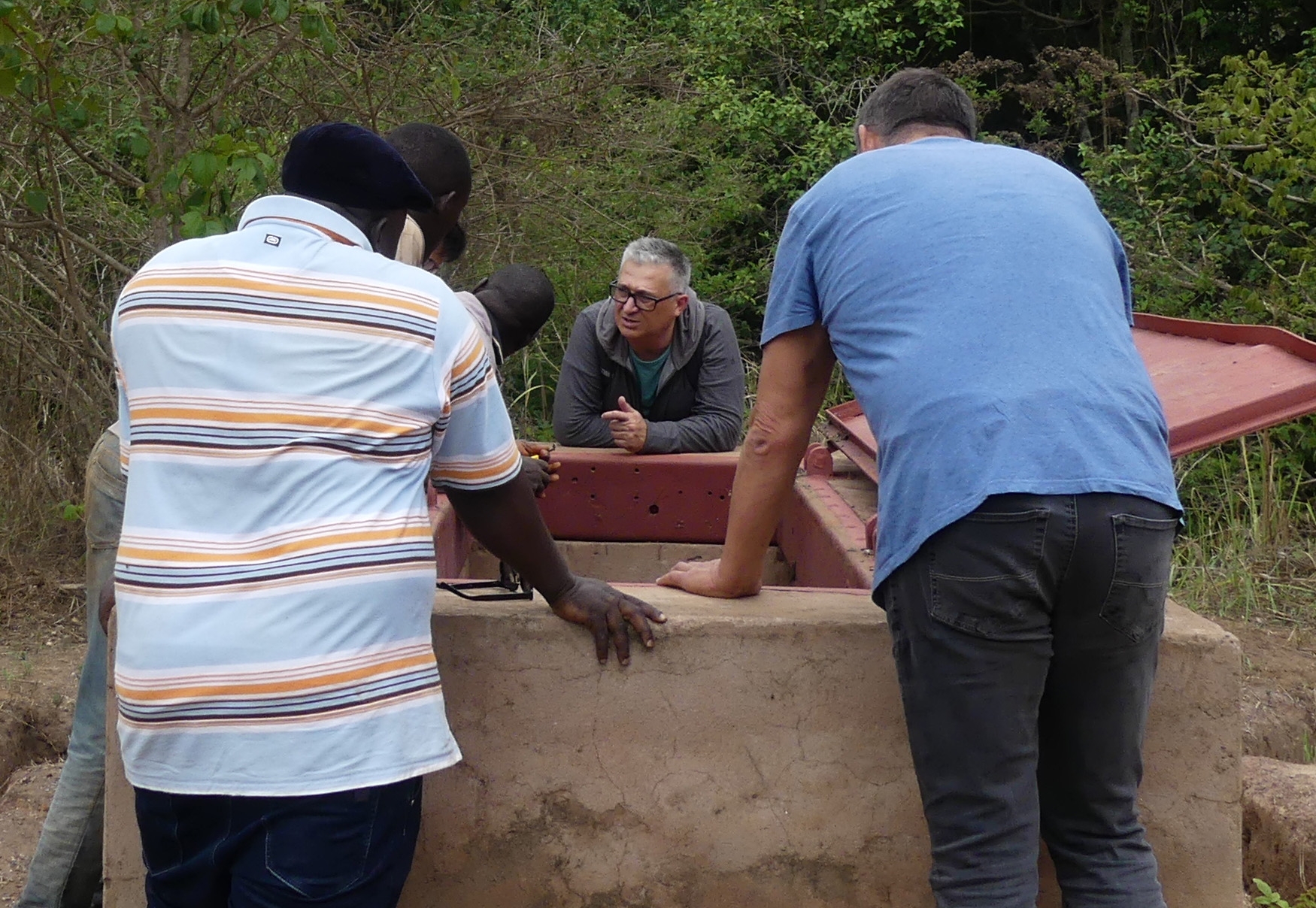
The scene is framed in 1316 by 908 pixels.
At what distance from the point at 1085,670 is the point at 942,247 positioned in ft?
2.45

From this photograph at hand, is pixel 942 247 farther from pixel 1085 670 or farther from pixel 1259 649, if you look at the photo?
pixel 1259 649

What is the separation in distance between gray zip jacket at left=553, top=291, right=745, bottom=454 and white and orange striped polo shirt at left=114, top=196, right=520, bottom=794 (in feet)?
9.25

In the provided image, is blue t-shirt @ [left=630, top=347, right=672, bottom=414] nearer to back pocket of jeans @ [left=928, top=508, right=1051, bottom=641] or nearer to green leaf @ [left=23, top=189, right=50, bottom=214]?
green leaf @ [left=23, top=189, right=50, bottom=214]

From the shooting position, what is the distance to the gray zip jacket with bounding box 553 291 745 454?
4.81 metres

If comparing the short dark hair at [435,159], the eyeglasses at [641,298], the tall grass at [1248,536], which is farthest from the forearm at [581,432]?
the tall grass at [1248,536]

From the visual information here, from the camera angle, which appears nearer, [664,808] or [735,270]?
[664,808]

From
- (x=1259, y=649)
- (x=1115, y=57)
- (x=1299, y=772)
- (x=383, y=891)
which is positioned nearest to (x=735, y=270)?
(x=1115, y=57)

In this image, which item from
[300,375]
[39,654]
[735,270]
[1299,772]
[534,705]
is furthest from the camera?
[735,270]

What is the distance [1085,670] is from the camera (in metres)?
2.27

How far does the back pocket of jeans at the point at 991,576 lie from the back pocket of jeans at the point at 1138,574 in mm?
115

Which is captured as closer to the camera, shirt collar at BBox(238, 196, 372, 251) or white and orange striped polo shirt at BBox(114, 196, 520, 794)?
white and orange striped polo shirt at BBox(114, 196, 520, 794)

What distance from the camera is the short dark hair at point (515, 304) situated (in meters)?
3.75

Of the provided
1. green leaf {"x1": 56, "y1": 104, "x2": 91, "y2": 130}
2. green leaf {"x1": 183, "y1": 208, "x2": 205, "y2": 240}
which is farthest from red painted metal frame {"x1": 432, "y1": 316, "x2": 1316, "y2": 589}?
green leaf {"x1": 56, "y1": 104, "x2": 91, "y2": 130}

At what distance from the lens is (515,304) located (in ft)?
12.3
